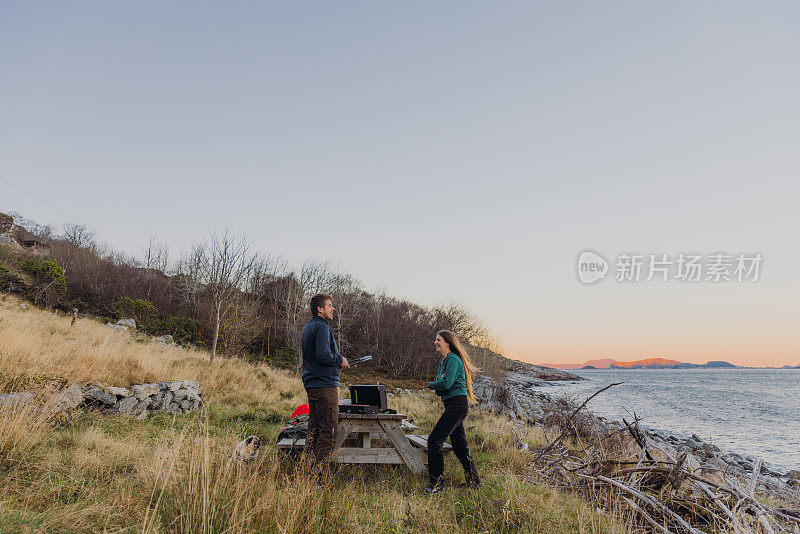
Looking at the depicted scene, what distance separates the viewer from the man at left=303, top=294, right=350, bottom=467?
16.0 ft

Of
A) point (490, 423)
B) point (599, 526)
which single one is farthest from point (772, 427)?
point (599, 526)

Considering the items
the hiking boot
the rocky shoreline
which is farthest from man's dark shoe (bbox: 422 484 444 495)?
the rocky shoreline

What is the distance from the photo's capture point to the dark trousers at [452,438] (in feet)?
16.8

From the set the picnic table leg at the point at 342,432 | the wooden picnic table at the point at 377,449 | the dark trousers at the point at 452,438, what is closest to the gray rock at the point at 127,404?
the wooden picnic table at the point at 377,449

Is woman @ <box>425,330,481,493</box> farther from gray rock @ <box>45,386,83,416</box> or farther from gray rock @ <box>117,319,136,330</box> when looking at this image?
gray rock @ <box>117,319,136,330</box>

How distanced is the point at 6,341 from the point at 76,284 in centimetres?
1997

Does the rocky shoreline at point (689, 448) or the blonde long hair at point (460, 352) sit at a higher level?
the blonde long hair at point (460, 352)

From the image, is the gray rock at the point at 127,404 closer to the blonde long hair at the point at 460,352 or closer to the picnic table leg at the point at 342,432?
the picnic table leg at the point at 342,432

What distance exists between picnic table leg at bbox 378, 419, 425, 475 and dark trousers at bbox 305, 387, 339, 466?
2.89 feet

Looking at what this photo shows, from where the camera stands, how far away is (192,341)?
2225cm

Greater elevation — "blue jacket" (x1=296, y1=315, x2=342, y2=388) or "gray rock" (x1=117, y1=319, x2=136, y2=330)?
"blue jacket" (x1=296, y1=315, x2=342, y2=388)

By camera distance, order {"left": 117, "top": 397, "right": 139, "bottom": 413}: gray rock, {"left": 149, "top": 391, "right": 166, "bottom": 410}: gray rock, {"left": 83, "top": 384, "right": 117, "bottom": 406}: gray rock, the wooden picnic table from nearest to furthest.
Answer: the wooden picnic table → {"left": 83, "top": 384, "right": 117, "bottom": 406}: gray rock → {"left": 117, "top": 397, "right": 139, "bottom": 413}: gray rock → {"left": 149, "top": 391, "right": 166, "bottom": 410}: gray rock

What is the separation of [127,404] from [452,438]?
659 centimetres

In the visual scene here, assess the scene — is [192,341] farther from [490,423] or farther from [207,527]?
[207,527]
